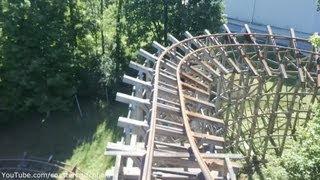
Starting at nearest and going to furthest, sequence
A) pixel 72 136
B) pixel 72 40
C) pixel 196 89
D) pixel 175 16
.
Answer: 1. pixel 196 89
2. pixel 72 136
3. pixel 72 40
4. pixel 175 16

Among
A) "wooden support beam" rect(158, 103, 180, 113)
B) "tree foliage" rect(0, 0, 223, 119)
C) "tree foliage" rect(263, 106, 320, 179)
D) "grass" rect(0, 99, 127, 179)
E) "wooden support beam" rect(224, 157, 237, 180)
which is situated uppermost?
"tree foliage" rect(0, 0, 223, 119)

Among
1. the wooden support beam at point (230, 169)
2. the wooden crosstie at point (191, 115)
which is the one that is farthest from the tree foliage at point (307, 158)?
the wooden support beam at point (230, 169)

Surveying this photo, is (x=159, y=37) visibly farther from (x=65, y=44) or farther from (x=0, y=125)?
(x=0, y=125)

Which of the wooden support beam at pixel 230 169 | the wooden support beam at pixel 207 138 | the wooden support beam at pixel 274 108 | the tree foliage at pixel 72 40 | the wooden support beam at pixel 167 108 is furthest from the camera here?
the tree foliage at pixel 72 40

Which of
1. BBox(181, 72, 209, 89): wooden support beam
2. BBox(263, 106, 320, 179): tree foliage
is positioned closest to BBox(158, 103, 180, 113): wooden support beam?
BBox(263, 106, 320, 179): tree foliage

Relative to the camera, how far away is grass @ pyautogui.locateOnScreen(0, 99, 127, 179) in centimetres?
2369

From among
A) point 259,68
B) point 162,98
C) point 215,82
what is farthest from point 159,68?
point 259,68

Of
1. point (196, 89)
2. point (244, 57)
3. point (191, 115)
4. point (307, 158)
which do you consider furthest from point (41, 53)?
point (307, 158)

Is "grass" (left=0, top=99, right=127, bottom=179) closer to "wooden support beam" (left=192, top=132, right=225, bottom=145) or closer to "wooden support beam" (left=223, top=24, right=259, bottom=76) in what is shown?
"wooden support beam" (left=223, top=24, right=259, bottom=76)

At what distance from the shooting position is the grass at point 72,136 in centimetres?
2369

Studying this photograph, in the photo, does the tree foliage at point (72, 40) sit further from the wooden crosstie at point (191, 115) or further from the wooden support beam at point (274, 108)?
the wooden support beam at point (274, 108)

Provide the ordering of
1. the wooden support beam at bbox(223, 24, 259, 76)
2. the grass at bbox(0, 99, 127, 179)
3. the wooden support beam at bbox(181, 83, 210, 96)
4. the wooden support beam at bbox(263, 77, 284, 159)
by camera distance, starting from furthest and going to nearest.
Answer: the grass at bbox(0, 99, 127, 179) < the wooden support beam at bbox(223, 24, 259, 76) < the wooden support beam at bbox(263, 77, 284, 159) < the wooden support beam at bbox(181, 83, 210, 96)

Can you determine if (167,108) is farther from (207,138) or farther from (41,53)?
(41,53)

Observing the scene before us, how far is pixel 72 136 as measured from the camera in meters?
25.5
